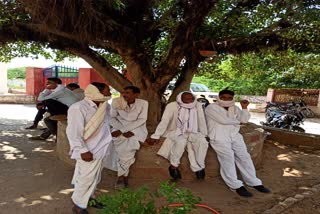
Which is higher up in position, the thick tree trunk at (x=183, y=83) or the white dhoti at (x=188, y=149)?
the thick tree trunk at (x=183, y=83)

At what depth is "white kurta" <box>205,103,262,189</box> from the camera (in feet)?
16.3

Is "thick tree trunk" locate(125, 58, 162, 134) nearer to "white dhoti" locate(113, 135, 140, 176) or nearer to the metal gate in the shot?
"white dhoti" locate(113, 135, 140, 176)

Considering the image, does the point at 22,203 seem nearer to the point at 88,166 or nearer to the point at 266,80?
the point at 88,166

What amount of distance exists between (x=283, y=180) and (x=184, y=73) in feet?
10.8

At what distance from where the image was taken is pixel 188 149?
514 cm

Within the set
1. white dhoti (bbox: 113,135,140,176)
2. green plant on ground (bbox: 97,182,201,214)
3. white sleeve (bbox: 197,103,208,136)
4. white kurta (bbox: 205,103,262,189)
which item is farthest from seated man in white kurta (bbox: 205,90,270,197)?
green plant on ground (bbox: 97,182,201,214)

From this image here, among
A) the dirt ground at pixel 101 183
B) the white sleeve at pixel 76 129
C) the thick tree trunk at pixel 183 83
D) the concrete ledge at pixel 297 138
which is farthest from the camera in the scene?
the concrete ledge at pixel 297 138

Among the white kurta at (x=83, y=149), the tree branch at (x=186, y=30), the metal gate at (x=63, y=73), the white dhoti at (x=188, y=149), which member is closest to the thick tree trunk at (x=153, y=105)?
the tree branch at (x=186, y=30)

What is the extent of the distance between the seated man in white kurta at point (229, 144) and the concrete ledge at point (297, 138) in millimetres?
3575

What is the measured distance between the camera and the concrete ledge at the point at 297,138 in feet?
27.0

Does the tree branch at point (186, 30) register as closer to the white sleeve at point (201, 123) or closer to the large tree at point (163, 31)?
the large tree at point (163, 31)

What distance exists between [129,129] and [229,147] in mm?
1575

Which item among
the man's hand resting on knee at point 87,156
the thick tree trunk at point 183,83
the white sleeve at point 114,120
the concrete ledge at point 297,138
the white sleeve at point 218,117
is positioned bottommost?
the concrete ledge at point 297,138

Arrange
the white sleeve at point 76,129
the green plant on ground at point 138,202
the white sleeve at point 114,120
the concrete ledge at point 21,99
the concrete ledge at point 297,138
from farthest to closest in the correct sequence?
the concrete ledge at point 21,99 < the concrete ledge at point 297,138 < the white sleeve at point 114,120 < the white sleeve at point 76,129 < the green plant on ground at point 138,202
